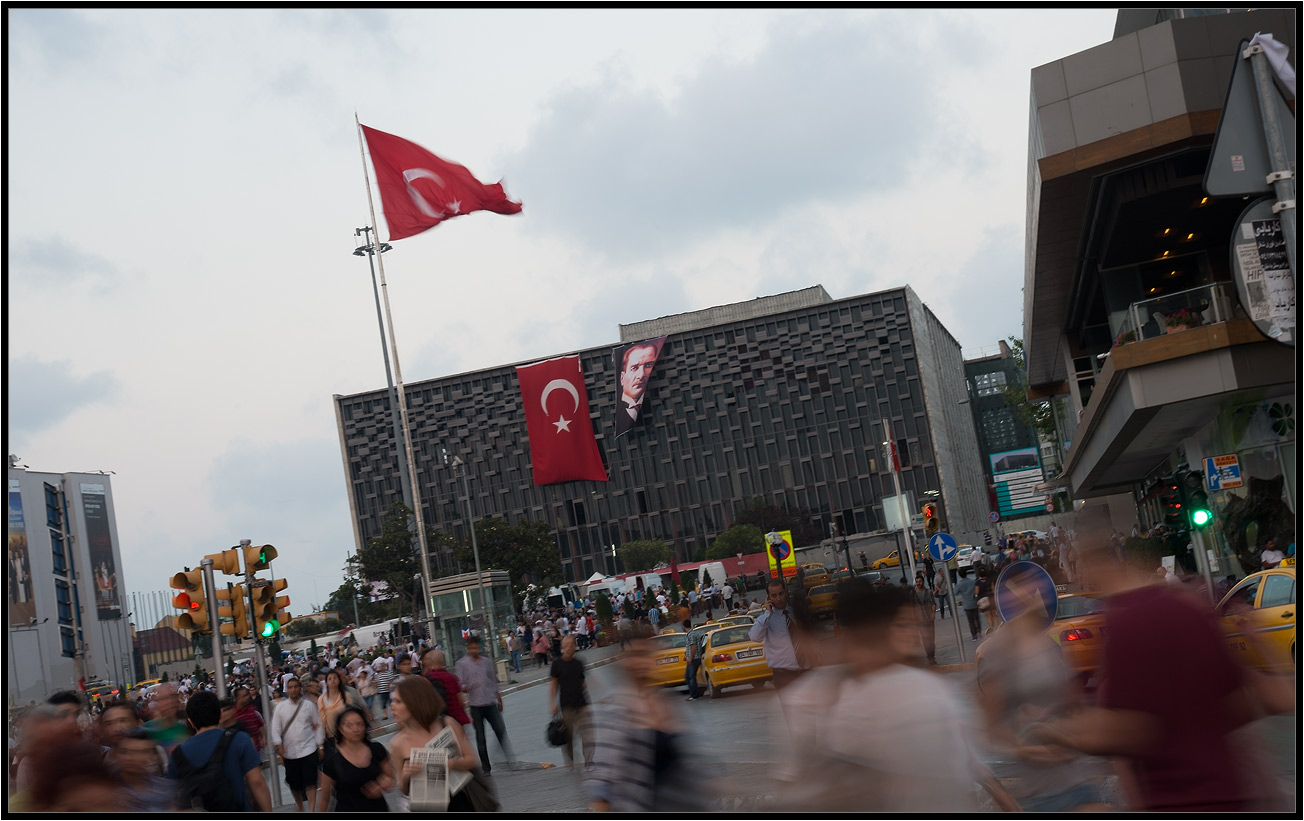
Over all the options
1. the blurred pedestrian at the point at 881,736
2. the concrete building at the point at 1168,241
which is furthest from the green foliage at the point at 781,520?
the blurred pedestrian at the point at 881,736

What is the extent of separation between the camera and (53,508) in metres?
92.4

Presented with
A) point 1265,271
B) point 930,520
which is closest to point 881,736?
point 1265,271

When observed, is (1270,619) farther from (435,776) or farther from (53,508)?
(53,508)

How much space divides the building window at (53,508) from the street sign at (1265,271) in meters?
93.9

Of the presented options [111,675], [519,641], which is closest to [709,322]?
[111,675]

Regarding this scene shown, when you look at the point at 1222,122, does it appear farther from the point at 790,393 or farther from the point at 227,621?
the point at 790,393

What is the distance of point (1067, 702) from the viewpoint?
5477 mm

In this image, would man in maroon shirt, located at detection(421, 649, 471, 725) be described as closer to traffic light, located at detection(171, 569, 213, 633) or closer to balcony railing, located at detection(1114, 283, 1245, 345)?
traffic light, located at detection(171, 569, 213, 633)

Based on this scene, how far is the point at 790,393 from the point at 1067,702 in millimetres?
109408

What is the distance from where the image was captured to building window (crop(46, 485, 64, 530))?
3590 inches

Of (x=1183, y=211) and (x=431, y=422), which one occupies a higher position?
(x=431, y=422)

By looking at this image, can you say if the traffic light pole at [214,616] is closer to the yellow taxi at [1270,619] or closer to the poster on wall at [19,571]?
the yellow taxi at [1270,619]

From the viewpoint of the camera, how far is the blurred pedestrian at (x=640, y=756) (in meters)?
4.89

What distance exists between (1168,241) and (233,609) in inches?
746
